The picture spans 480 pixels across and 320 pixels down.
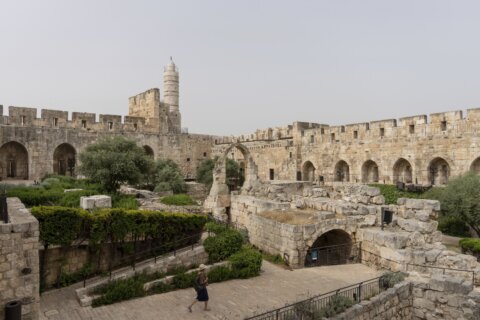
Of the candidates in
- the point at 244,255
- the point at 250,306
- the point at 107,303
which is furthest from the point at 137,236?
the point at 250,306

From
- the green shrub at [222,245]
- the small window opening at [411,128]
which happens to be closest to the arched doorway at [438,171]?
the small window opening at [411,128]

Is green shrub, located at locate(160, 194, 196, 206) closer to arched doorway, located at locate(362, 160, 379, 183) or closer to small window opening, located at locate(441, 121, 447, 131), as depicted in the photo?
arched doorway, located at locate(362, 160, 379, 183)

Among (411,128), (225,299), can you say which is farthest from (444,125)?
(225,299)

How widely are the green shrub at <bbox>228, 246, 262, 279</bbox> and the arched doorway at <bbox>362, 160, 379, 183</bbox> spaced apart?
16.9 metres

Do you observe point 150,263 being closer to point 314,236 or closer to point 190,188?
point 314,236

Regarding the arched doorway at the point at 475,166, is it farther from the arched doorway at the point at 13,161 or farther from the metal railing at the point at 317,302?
the arched doorway at the point at 13,161

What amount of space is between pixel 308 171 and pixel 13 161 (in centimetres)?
2256

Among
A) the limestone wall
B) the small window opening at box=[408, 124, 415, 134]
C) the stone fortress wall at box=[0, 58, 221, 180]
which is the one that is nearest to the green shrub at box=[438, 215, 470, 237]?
the small window opening at box=[408, 124, 415, 134]

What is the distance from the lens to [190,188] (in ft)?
76.6

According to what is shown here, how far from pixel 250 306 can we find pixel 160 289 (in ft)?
7.83

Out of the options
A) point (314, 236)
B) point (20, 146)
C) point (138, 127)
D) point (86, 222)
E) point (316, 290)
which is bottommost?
point (316, 290)

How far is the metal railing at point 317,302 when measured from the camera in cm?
694

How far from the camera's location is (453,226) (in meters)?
17.4

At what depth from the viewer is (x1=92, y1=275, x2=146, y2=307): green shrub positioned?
788 cm
